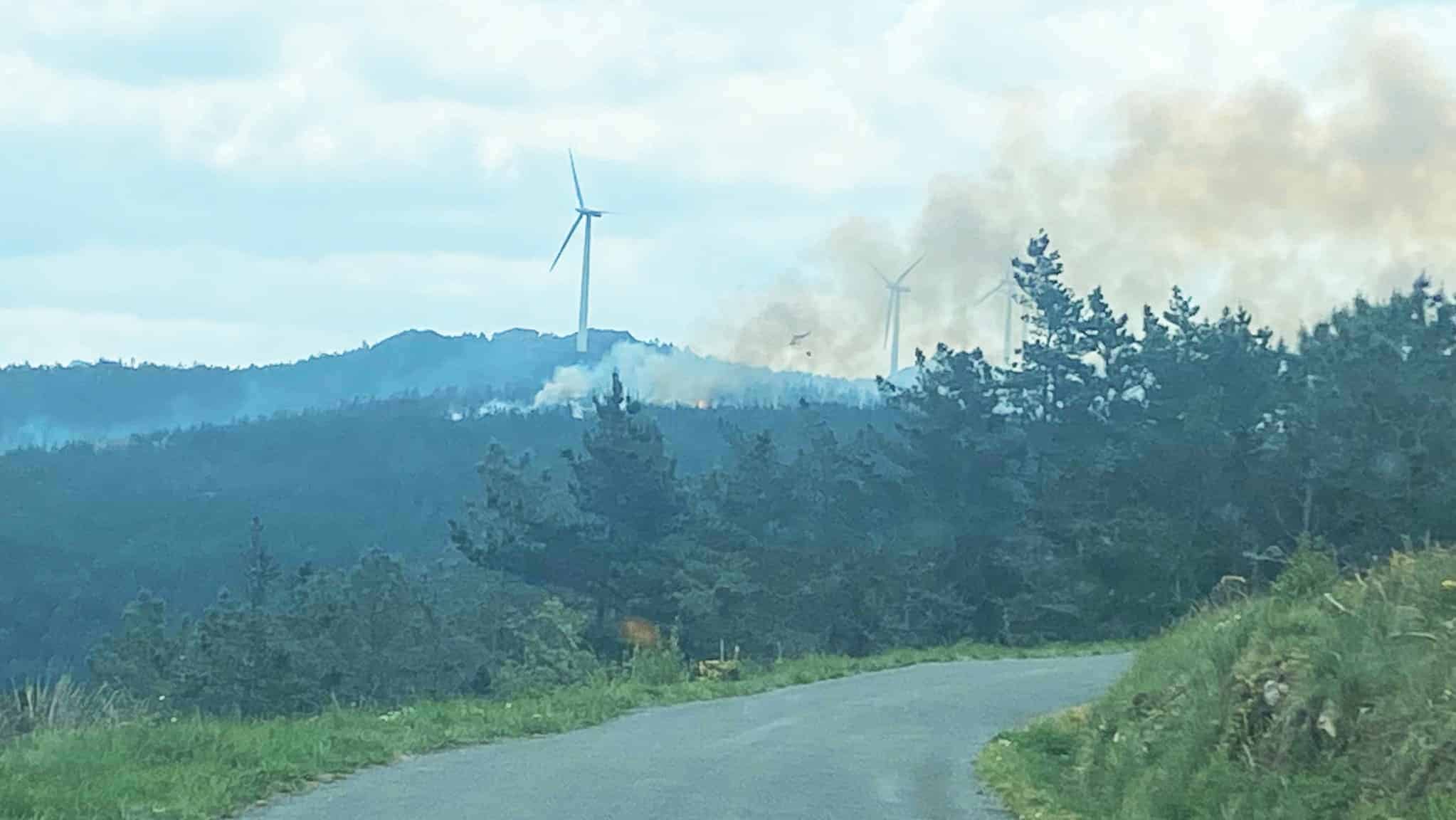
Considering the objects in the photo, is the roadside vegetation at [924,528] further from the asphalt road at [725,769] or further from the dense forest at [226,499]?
the dense forest at [226,499]

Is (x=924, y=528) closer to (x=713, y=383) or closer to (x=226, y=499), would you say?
(x=713, y=383)

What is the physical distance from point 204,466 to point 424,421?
20892 mm

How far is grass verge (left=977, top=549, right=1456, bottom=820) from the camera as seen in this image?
9.29 m

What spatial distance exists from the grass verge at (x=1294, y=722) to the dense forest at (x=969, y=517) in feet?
108

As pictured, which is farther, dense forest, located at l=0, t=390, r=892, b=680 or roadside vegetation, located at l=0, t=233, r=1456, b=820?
dense forest, located at l=0, t=390, r=892, b=680

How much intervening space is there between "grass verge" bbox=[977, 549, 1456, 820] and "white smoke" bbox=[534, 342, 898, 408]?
4074 inches

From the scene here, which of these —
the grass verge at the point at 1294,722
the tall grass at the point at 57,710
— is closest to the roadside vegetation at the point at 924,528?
the tall grass at the point at 57,710

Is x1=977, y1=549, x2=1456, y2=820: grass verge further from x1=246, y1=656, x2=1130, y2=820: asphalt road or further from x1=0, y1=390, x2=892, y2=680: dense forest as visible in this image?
x1=0, y1=390, x2=892, y2=680: dense forest

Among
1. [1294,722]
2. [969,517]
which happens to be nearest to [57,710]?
[1294,722]

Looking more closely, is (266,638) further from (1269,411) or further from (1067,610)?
(1269,411)

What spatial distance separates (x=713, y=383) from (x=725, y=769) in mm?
125596

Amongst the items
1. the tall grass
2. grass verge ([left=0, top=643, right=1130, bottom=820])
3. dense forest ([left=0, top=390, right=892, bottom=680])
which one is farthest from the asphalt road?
dense forest ([left=0, top=390, right=892, bottom=680])

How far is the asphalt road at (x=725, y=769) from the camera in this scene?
479 inches

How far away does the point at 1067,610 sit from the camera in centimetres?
5078
